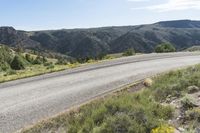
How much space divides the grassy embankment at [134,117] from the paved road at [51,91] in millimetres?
853

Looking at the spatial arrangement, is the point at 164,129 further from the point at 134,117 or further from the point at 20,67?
the point at 20,67

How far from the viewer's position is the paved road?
10031 mm

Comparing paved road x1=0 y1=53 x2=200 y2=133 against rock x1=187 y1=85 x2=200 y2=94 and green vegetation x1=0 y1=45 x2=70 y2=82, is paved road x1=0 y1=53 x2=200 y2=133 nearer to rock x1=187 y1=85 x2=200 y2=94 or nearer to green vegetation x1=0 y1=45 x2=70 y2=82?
green vegetation x1=0 y1=45 x2=70 y2=82

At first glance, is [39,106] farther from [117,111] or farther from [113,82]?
[113,82]

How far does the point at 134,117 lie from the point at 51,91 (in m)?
6.05

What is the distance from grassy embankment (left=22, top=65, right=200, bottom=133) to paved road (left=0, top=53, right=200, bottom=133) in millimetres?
853

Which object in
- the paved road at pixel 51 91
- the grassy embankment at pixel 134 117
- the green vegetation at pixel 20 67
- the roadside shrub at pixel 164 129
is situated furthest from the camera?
the green vegetation at pixel 20 67

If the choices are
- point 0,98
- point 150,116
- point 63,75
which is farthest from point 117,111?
point 63,75

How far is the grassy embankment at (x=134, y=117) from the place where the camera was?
24.2 ft

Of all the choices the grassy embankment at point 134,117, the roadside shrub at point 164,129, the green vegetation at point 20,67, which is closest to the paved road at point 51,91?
the grassy embankment at point 134,117

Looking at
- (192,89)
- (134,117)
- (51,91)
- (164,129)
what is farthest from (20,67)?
(164,129)

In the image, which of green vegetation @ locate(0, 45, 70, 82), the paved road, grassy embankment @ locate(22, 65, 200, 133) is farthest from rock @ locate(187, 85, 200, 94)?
green vegetation @ locate(0, 45, 70, 82)

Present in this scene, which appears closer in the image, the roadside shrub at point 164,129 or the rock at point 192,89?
the roadside shrub at point 164,129

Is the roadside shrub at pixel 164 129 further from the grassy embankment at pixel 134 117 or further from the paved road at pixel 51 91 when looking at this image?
the paved road at pixel 51 91
